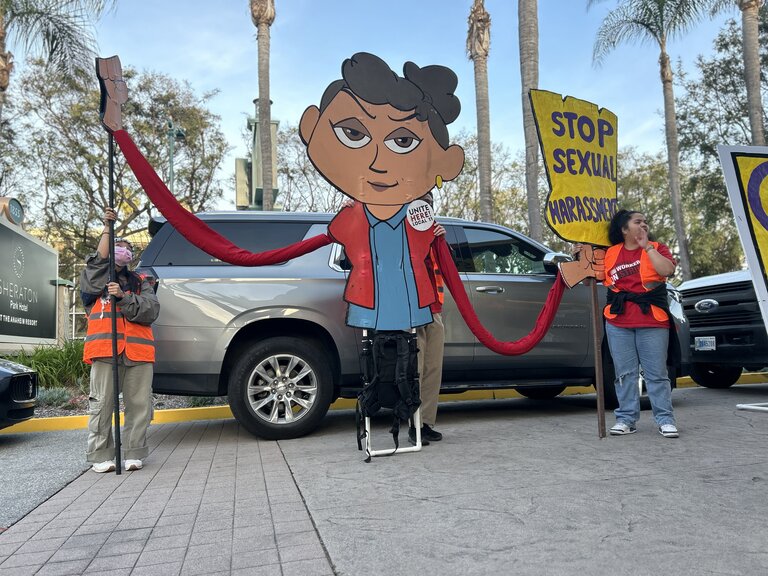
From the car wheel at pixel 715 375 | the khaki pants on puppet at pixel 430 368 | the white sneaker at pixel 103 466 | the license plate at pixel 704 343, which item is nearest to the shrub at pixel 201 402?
the white sneaker at pixel 103 466

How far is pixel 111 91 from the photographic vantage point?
461 cm

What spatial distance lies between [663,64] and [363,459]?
18906mm

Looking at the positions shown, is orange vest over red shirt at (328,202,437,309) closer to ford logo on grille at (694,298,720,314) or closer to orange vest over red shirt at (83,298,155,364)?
orange vest over red shirt at (83,298,155,364)

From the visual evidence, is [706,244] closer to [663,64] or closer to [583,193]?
[663,64]

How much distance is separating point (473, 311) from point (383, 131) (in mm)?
1655

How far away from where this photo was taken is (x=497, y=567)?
2.56 metres

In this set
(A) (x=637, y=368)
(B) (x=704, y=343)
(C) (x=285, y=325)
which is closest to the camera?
(A) (x=637, y=368)

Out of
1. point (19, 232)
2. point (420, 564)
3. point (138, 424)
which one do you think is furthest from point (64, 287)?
point (420, 564)

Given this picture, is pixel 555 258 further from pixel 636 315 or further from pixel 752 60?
pixel 752 60

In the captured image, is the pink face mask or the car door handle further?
the car door handle

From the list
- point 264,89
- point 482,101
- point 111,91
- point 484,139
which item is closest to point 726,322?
point 111,91

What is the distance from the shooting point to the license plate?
26.5 ft

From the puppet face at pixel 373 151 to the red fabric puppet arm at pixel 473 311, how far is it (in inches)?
22.5

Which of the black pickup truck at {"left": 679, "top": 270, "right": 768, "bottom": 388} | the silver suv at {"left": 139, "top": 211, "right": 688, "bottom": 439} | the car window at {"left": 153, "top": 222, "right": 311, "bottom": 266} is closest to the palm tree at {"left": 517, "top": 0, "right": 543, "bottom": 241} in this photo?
the black pickup truck at {"left": 679, "top": 270, "right": 768, "bottom": 388}
